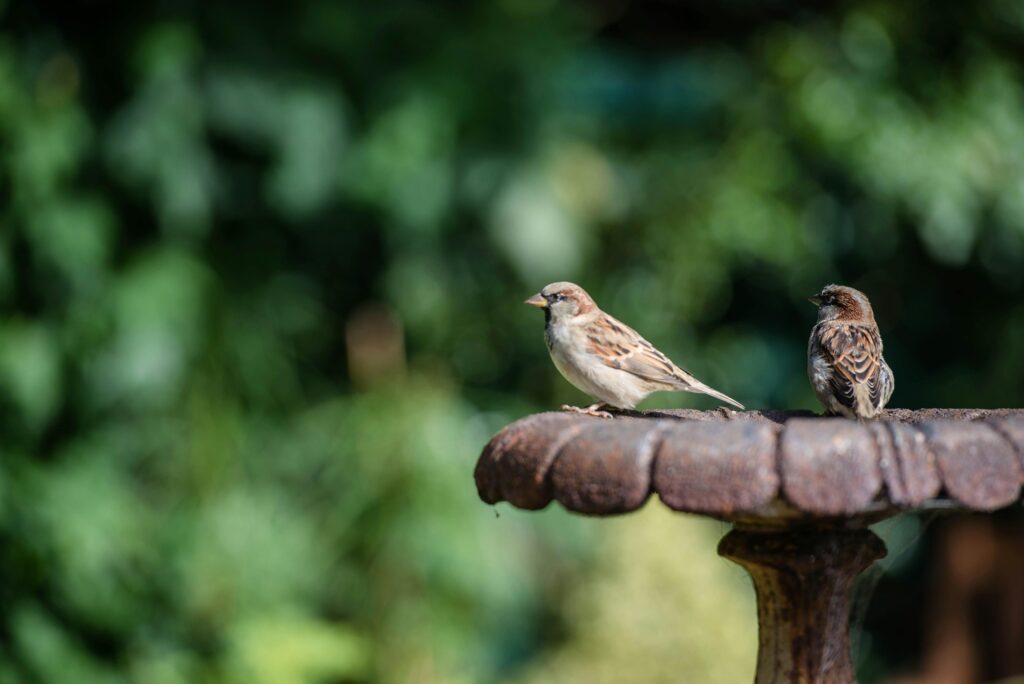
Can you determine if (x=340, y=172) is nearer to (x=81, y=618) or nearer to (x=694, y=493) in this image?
(x=81, y=618)

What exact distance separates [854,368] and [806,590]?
1.73 feet

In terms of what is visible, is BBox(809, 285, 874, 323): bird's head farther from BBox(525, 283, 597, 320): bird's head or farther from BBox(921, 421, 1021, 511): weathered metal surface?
BBox(921, 421, 1021, 511): weathered metal surface

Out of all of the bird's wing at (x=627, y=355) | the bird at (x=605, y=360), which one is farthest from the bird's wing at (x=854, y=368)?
the bird's wing at (x=627, y=355)

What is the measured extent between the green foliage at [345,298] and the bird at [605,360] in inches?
Result: 70.3

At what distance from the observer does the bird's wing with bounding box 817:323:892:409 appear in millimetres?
2621

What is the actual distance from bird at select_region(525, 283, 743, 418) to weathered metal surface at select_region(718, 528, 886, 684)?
32.0 inches

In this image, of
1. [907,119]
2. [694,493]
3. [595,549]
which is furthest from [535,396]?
[694,493]

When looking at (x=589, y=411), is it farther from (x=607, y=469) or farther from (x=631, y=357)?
(x=607, y=469)

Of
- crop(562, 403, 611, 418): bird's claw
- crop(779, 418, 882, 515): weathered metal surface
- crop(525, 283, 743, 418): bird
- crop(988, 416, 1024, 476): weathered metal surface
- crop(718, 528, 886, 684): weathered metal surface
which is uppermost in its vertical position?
crop(525, 283, 743, 418): bird

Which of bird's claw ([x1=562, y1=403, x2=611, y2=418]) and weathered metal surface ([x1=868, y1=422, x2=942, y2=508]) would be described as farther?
bird's claw ([x1=562, y1=403, x2=611, y2=418])

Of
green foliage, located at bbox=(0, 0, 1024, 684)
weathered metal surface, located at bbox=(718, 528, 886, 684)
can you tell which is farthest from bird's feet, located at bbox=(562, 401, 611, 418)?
green foliage, located at bbox=(0, 0, 1024, 684)

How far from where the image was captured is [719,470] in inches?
76.1

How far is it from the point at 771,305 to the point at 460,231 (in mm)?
2115

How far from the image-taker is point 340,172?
5102 millimetres
